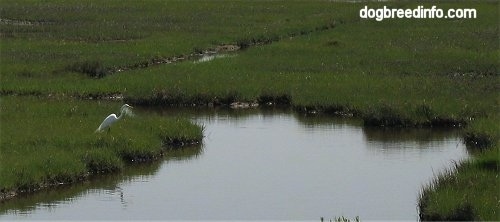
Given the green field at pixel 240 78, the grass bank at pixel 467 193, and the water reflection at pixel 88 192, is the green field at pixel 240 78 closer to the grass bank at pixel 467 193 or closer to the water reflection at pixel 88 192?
the grass bank at pixel 467 193

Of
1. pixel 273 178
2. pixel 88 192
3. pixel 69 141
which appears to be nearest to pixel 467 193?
pixel 273 178

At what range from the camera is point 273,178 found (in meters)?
17.8

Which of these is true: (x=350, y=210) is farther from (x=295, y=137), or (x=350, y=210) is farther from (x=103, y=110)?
(x=103, y=110)

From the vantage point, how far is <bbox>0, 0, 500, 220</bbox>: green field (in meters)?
17.3

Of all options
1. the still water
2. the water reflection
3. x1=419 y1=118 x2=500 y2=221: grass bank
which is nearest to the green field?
x1=419 y1=118 x2=500 y2=221: grass bank

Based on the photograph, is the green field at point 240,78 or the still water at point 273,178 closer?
the still water at point 273,178

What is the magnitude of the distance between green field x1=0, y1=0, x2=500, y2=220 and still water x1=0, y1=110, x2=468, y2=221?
0.53 meters

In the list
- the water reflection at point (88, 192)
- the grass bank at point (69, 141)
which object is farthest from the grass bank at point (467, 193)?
the grass bank at point (69, 141)

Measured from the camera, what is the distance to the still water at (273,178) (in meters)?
15.3

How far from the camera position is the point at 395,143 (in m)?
21.0

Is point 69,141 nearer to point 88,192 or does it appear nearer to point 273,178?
point 88,192

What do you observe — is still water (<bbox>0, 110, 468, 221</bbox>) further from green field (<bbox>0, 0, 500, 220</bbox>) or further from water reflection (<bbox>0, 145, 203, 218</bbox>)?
green field (<bbox>0, 0, 500, 220</bbox>)

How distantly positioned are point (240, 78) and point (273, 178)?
31.0ft

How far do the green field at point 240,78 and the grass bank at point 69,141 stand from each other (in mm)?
30
